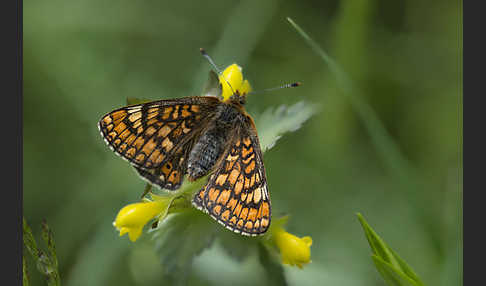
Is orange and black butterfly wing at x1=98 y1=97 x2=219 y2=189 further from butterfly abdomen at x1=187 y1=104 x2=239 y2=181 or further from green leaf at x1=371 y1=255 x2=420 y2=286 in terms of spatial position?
green leaf at x1=371 y1=255 x2=420 y2=286

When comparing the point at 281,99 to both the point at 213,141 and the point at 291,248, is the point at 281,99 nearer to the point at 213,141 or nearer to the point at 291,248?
the point at 213,141

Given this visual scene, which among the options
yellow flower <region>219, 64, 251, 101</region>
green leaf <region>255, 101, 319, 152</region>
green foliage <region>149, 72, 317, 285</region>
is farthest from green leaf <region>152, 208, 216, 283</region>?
yellow flower <region>219, 64, 251, 101</region>

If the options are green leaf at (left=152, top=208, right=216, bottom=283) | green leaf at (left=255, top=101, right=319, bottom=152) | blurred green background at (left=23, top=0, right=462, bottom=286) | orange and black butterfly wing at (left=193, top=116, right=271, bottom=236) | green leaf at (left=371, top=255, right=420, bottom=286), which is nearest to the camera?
green leaf at (left=371, top=255, right=420, bottom=286)

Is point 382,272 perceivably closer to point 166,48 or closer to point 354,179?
point 354,179

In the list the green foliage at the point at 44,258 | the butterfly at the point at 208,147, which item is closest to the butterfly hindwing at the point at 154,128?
the butterfly at the point at 208,147

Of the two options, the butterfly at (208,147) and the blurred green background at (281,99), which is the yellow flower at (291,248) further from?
the blurred green background at (281,99)

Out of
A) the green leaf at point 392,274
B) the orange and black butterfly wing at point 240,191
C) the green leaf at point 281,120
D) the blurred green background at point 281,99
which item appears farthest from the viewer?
the blurred green background at point 281,99
